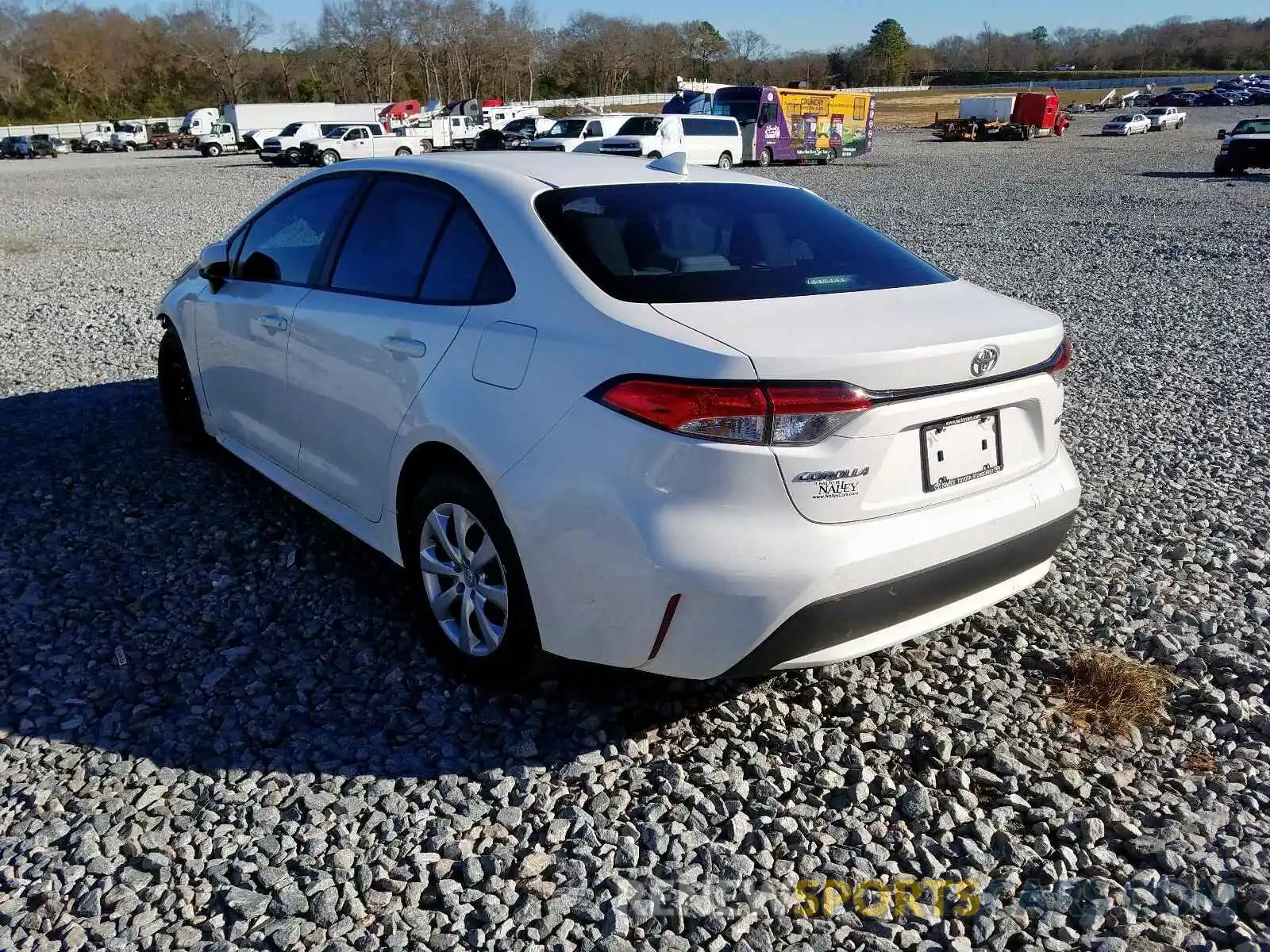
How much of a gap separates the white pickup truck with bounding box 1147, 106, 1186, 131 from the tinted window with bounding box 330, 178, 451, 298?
60195mm

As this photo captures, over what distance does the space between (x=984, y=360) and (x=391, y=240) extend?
81.1 inches

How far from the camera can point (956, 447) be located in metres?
2.70

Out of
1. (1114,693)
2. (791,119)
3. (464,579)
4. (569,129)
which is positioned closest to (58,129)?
(569,129)

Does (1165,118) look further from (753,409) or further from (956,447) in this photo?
(753,409)

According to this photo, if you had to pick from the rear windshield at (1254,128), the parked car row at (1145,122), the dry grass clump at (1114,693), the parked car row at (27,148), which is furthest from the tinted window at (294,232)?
the parked car row at (27,148)

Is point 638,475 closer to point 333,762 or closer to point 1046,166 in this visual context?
point 333,762

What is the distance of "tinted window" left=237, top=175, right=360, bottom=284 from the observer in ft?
13.0

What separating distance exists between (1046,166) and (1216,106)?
2463 inches

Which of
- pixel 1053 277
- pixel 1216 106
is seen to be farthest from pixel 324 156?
pixel 1216 106

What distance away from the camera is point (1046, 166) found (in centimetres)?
3066

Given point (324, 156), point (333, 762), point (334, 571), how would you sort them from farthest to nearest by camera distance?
point (324, 156) < point (334, 571) < point (333, 762)

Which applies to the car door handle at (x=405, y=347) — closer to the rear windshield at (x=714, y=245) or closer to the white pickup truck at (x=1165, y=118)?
the rear windshield at (x=714, y=245)

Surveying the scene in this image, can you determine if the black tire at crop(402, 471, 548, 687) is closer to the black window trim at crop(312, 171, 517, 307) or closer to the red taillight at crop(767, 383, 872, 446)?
the black window trim at crop(312, 171, 517, 307)

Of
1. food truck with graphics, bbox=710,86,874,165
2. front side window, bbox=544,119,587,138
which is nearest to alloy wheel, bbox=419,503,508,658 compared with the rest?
front side window, bbox=544,119,587,138
